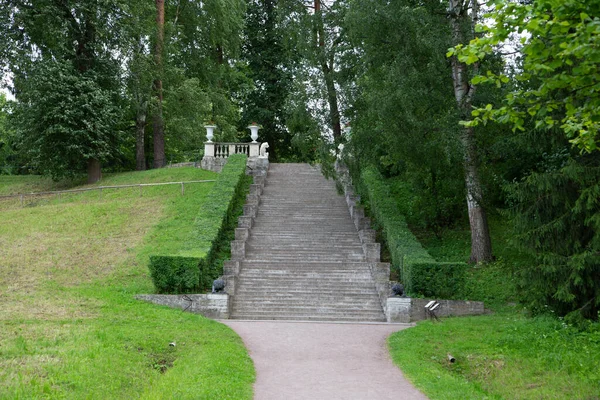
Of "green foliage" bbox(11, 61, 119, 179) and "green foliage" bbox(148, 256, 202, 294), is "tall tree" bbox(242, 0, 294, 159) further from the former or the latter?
"green foliage" bbox(148, 256, 202, 294)

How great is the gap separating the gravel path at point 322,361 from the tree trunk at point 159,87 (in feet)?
62.5

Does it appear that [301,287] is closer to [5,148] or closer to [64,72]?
[64,72]

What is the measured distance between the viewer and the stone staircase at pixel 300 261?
15.2 m

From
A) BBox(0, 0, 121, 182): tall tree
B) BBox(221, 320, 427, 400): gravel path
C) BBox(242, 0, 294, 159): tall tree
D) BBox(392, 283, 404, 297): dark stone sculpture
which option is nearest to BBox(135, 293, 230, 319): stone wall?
BBox(221, 320, 427, 400): gravel path

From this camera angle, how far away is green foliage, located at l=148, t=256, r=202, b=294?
14734 millimetres

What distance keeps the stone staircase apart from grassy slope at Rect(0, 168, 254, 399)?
94.8 inches

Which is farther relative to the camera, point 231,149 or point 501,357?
point 231,149

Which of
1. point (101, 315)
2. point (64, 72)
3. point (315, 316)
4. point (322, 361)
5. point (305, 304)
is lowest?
point (315, 316)

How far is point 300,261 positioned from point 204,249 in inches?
124

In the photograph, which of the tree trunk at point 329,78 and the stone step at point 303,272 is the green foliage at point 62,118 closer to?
the tree trunk at point 329,78

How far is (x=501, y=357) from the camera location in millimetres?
9406

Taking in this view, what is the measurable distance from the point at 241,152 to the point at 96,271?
40.2 feet

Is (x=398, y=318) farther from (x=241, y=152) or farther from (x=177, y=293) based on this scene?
(x=241, y=152)

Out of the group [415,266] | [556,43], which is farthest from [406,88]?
[556,43]
